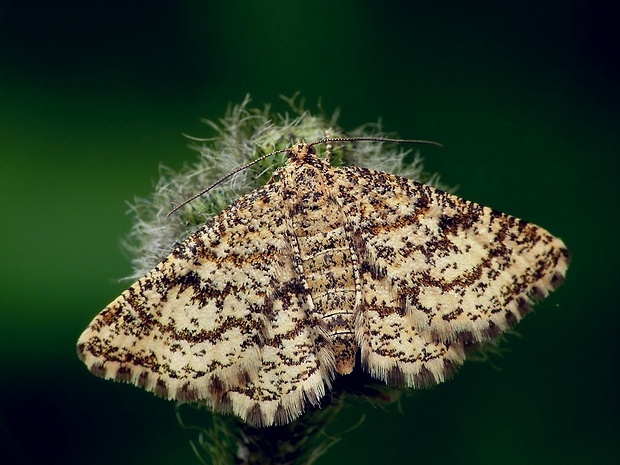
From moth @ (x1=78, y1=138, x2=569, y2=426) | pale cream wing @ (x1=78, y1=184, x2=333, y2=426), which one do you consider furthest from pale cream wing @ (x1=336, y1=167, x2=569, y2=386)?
pale cream wing @ (x1=78, y1=184, x2=333, y2=426)

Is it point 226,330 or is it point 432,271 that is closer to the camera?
point 226,330

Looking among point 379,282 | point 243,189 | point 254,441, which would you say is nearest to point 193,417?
point 254,441

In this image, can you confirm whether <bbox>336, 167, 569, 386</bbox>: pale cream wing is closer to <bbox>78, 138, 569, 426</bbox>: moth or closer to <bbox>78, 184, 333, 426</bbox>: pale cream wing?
<bbox>78, 138, 569, 426</bbox>: moth

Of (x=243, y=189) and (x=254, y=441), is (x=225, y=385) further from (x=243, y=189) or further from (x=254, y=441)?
(x=243, y=189)

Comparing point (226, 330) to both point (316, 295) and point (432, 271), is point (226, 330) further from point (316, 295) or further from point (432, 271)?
point (432, 271)

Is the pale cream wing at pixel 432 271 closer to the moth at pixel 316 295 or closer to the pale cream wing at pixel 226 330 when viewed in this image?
the moth at pixel 316 295

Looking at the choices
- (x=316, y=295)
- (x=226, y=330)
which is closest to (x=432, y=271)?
(x=316, y=295)

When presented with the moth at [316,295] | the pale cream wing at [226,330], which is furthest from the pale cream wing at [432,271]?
the pale cream wing at [226,330]
